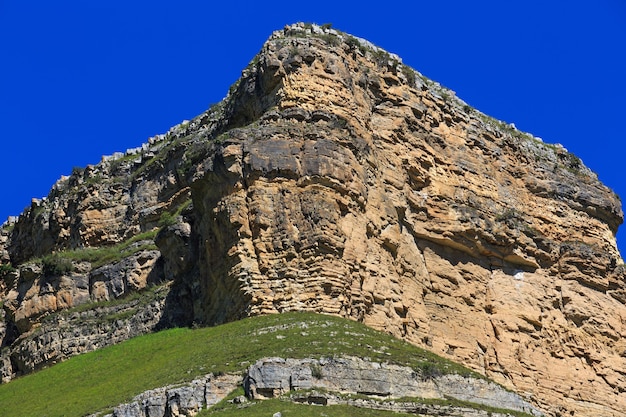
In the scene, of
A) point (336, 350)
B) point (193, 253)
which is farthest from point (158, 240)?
point (336, 350)

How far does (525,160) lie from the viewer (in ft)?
225

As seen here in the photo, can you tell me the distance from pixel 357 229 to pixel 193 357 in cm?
973

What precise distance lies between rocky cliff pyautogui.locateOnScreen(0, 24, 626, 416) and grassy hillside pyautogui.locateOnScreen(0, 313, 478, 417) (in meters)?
1.99

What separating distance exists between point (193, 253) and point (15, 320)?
35.1 feet

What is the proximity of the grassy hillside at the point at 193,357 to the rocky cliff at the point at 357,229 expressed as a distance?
78.5 inches

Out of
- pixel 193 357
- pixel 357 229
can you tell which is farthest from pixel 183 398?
pixel 357 229

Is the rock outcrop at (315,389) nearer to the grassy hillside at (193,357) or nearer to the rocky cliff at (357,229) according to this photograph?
the grassy hillside at (193,357)

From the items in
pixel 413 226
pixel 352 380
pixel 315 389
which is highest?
pixel 413 226

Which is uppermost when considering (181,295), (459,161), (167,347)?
(459,161)

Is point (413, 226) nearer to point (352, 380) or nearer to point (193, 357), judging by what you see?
point (193, 357)

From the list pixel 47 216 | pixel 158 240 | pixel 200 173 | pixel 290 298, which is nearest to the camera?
pixel 290 298

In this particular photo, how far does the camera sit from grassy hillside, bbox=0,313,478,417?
42.6 meters

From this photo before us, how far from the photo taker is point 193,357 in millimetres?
45219

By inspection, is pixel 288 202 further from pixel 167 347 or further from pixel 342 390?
pixel 342 390
